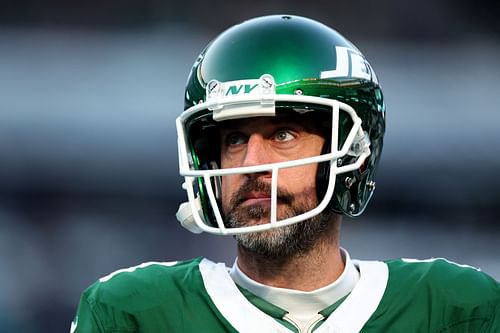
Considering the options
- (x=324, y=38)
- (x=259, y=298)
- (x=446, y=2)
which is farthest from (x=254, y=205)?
(x=446, y=2)

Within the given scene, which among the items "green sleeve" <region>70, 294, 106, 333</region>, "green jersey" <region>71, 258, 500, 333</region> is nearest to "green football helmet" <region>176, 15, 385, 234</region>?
"green jersey" <region>71, 258, 500, 333</region>

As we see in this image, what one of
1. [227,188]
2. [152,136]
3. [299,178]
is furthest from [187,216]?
[152,136]

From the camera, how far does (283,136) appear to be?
1.48 metres

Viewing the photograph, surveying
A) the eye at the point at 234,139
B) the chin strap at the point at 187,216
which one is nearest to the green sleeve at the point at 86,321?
the chin strap at the point at 187,216

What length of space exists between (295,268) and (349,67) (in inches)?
13.7

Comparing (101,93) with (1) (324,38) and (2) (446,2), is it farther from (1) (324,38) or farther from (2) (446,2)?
(1) (324,38)

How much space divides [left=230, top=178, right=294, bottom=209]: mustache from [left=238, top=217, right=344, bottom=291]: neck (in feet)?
0.32

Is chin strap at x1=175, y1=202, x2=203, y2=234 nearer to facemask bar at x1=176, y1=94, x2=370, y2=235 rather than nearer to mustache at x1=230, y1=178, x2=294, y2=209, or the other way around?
facemask bar at x1=176, y1=94, x2=370, y2=235

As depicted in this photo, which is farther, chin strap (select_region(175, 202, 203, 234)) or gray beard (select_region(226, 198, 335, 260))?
chin strap (select_region(175, 202, 203, 234))

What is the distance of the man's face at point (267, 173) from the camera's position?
A: 1.43 meters

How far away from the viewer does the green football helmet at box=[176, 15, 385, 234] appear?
144 cm

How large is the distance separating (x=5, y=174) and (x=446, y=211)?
1.52 m

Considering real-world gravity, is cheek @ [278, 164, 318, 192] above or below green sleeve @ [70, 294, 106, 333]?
above

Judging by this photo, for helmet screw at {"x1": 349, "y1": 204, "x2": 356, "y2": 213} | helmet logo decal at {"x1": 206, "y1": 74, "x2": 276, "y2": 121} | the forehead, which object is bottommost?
helmet screw at {"x1": 349, "y1": 204, "x2": 356, "y2": 213}
